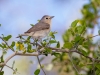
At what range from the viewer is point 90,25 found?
523 centimetres

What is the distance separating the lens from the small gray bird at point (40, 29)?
4372 mm

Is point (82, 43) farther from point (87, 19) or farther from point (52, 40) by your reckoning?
point (87, 19)

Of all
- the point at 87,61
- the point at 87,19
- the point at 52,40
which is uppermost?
the point at 87,19

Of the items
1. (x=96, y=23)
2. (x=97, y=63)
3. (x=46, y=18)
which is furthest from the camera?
(x=46, y=18)

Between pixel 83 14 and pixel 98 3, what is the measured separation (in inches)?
11.2

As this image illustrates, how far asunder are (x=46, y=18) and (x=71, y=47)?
110 inches

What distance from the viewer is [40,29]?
5.11m

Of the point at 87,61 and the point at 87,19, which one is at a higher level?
the point at 87,19

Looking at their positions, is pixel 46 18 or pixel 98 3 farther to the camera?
pixel 46 18

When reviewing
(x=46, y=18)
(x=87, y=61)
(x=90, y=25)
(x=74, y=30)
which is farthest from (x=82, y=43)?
(x=46, y=18)

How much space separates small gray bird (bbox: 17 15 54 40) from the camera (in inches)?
172

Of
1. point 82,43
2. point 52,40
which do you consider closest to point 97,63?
point 82,43

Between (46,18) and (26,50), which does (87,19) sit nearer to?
(46,18)

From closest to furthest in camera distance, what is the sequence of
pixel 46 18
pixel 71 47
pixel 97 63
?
pixel 71 47, pixel 97 63, pixel 46 18
